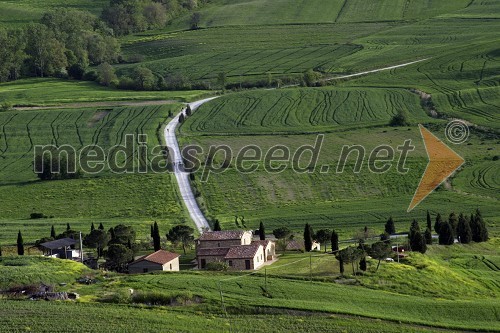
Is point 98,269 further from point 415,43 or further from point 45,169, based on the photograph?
point 415,43

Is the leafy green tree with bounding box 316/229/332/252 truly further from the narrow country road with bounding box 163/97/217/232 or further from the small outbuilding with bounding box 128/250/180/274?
the narrow country road with bounding box 163/97/217/232

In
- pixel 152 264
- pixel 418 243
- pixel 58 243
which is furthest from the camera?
pixel 58 243

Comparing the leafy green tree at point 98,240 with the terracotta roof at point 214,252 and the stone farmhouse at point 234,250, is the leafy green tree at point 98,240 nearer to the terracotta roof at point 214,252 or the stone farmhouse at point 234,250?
the stone farmhouse at point 234,250

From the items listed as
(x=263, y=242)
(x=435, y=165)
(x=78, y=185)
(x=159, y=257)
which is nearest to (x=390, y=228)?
(x=263, y=242)

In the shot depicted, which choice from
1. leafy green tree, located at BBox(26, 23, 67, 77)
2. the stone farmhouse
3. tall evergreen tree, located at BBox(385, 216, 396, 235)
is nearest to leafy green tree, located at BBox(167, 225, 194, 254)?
the stone farmhouse

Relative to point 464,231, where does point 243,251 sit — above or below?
below

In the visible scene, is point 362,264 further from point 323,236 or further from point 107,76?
point 107,76
